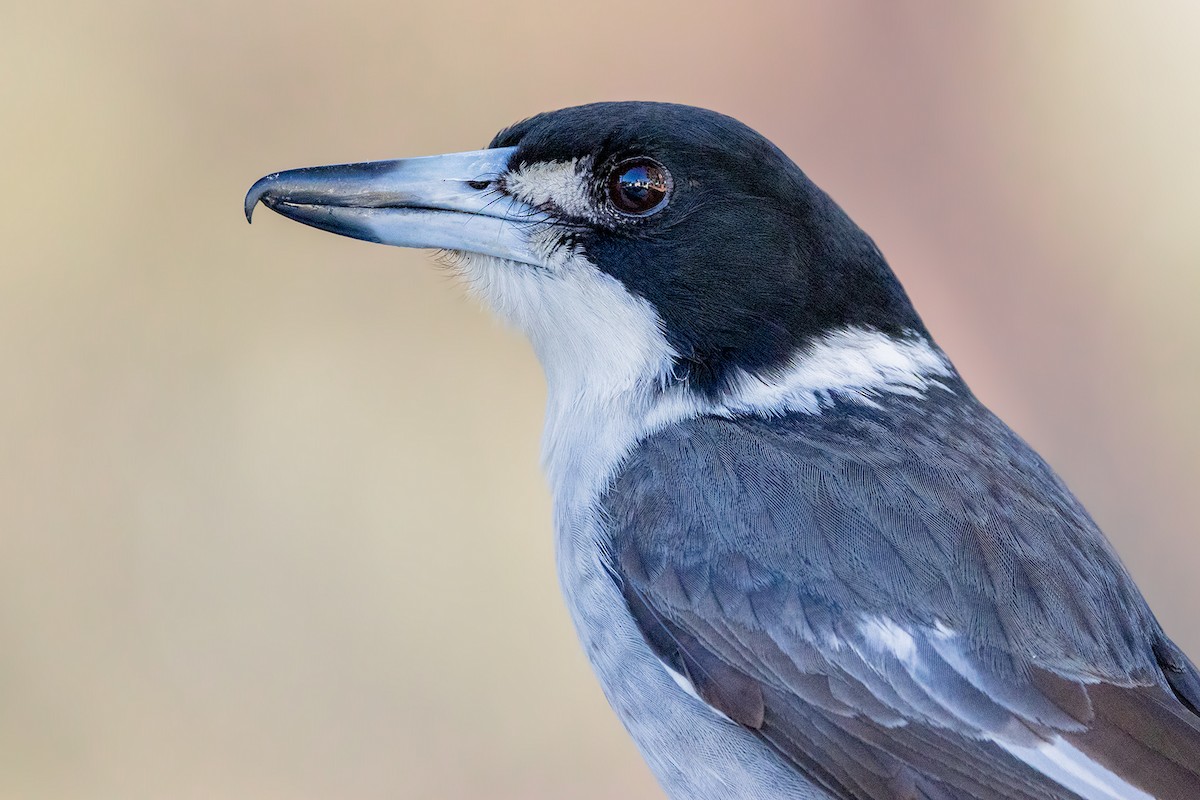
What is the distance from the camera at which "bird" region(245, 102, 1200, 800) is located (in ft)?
6.18

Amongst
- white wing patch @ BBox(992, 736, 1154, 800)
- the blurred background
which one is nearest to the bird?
white wing patch @ BBox(992, 736, 1154, 800)

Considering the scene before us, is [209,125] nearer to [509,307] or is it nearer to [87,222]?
[87,222]

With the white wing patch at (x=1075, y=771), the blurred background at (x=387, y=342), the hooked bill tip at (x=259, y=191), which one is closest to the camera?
the white wing patch at (x=1075, y=771)

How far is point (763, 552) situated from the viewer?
2000mm

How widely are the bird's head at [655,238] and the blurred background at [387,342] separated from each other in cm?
249

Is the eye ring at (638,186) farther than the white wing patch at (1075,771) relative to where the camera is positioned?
Yes

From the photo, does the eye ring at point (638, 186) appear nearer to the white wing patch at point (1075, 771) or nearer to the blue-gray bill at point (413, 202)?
the blue-gray bill at point (413, 202)

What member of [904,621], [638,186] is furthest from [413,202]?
[904,621]

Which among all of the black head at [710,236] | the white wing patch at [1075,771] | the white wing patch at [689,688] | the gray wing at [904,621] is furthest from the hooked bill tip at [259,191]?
the white wing patch at [1075,771]

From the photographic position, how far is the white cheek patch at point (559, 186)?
2.29 meters

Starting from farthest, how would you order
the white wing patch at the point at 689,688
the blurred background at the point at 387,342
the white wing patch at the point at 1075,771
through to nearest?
the blurred background at the point at 387,342 < the white wing patch at the point at 689,688 < the white wing patch at the point at 1075,771

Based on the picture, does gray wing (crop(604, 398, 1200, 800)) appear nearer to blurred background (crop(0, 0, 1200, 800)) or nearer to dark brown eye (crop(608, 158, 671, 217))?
dark brown eye (crop(608, 158, 671, 217))

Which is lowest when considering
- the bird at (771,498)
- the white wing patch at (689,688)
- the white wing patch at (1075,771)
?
the white wing patch at (1075,771)

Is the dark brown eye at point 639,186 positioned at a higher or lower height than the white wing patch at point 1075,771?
higher
